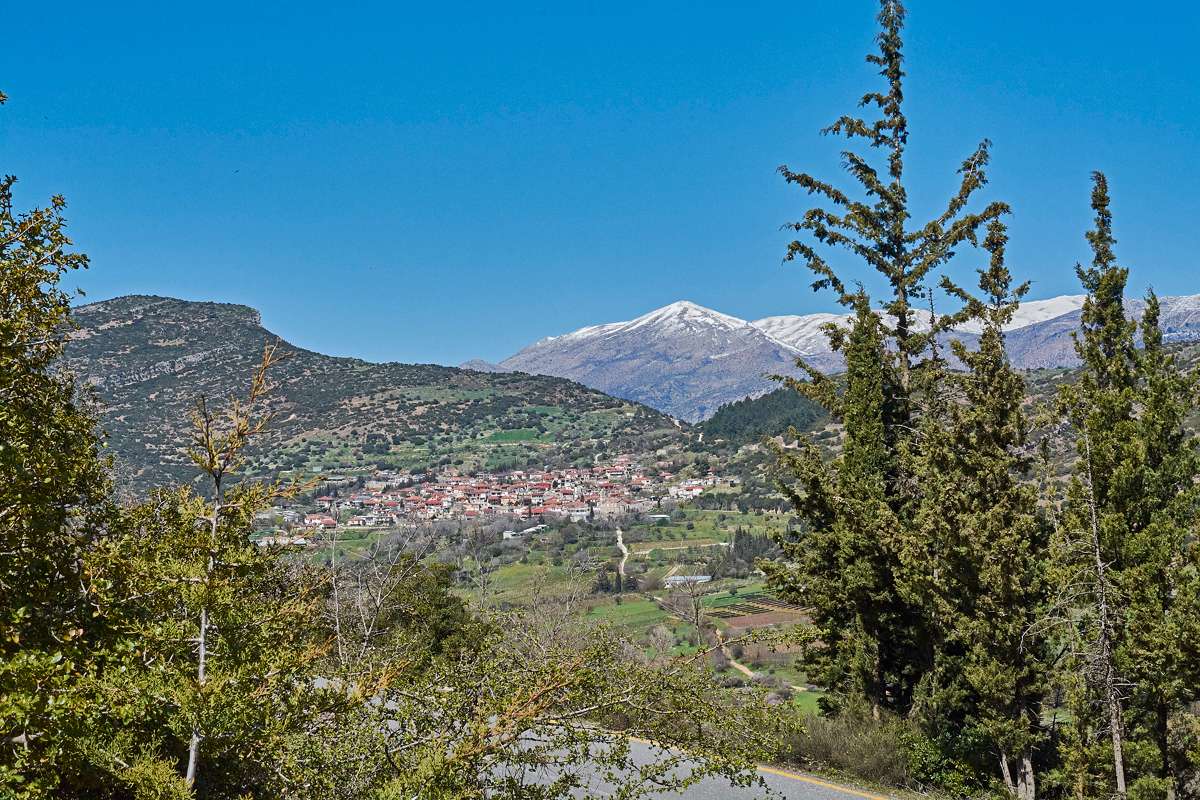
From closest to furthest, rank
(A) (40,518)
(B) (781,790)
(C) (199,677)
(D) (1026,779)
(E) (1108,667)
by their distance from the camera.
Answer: (C) (199,677) < (A) (40,518) < (E) (1108,667) < (B) (781,790) < (D) (1026,779)

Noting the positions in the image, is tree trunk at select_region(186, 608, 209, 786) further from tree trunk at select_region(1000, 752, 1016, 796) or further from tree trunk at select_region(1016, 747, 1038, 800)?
tree trunk at select_region(1016, 747, 1038, 800)

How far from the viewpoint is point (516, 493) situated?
105 metres

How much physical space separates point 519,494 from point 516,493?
932 mm

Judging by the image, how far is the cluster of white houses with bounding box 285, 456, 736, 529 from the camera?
8181 cm

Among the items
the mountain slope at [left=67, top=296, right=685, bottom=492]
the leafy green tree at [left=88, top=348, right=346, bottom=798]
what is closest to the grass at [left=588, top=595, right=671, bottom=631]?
the mountain slope at [left=67, top=296, right=685, bottom=492]

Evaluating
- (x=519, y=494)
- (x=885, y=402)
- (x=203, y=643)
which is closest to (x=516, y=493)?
(x=519, y=494)

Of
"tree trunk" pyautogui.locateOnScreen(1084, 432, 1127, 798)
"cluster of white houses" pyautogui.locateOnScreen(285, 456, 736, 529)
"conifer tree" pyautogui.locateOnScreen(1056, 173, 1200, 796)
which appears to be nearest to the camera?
"tree trunk" pyautogui.locateOnScreen(1084, 432, 1127, 798)

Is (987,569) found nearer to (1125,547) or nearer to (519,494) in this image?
(1125,547)

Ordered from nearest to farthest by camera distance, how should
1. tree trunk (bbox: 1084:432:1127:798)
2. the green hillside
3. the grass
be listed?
tree trunk (bbox: 1084:432:1127:798), the grass, the green hillside

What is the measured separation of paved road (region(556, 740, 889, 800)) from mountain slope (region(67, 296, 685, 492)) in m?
61.2

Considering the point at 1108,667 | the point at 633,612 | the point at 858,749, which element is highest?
the point at 1108,667

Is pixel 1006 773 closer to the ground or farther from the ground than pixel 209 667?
closer to the ground

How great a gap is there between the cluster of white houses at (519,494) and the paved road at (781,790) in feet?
205

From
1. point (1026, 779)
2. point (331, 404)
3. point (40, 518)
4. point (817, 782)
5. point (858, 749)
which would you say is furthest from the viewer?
point (331, 404)
